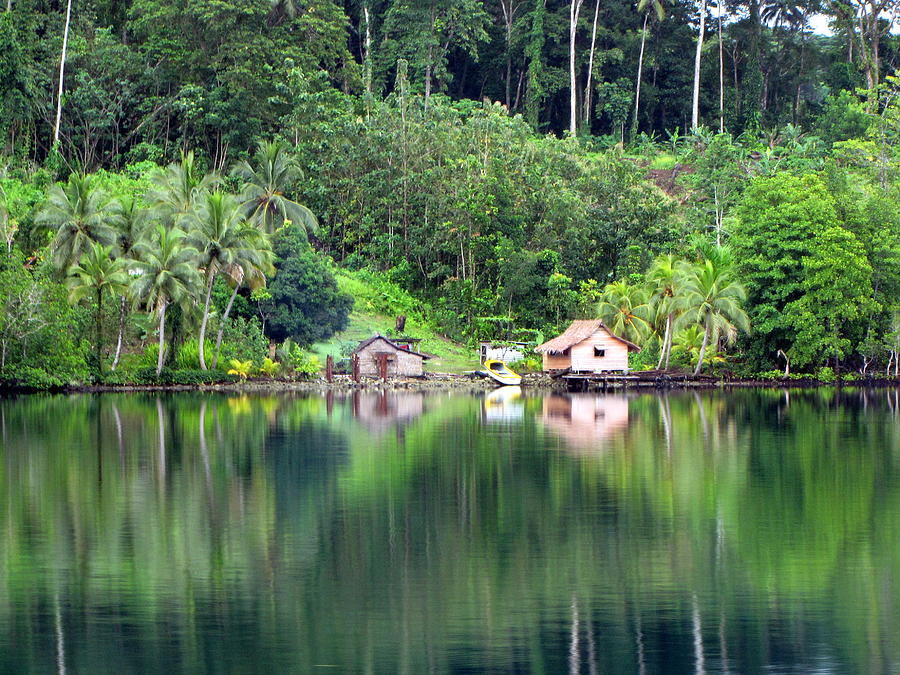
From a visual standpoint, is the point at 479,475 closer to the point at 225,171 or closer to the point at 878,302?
the point at 878,302

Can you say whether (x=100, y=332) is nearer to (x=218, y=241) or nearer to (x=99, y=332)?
(x=99, y=332)

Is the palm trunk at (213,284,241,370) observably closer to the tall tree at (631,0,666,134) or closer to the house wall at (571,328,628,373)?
the house wall at (571,328,628,373)

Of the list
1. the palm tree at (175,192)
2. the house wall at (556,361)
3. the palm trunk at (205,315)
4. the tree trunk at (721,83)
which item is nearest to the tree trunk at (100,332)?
the palm trunk at (205,315)

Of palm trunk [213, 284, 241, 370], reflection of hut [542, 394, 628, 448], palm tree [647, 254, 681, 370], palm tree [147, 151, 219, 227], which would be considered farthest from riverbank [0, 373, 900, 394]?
palm tree [147, 151, 219, 227]

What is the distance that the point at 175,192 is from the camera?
61.8m

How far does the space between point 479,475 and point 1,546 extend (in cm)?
1157

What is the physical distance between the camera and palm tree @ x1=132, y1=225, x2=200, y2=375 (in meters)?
53.5

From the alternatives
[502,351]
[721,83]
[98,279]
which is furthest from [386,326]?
[721,83]

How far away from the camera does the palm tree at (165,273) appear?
53.5 m

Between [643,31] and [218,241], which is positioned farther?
[643,31]

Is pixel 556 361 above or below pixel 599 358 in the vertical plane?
below

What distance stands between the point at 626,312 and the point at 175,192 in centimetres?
2528

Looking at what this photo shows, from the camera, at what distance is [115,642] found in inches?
555

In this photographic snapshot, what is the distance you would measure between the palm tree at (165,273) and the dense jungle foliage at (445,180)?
0.15m
